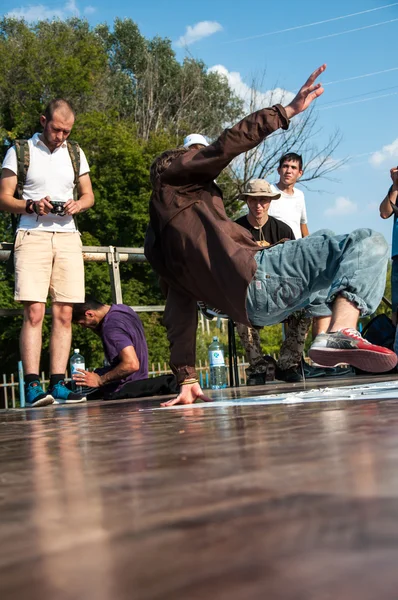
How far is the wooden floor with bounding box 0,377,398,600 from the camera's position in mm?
304

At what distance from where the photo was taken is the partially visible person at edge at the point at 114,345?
4.98 metres

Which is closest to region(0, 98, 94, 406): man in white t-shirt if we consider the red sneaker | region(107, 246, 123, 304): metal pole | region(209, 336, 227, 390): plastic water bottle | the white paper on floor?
region(107, 246, 123, 304): metal pole

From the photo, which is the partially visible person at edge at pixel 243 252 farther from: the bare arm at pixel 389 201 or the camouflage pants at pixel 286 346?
the camouflage pants at pixel 286 346

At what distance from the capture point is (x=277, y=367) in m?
5.69

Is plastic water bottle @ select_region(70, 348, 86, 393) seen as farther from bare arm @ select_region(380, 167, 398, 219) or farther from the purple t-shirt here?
bare arm @ select_region(380, 167, 398, 219)

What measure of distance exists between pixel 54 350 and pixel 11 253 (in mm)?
754

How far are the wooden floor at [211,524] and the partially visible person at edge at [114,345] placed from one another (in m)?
4.11

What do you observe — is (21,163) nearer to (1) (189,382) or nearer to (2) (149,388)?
(2) (149,388)

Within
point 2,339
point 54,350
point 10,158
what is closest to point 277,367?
point 54,350

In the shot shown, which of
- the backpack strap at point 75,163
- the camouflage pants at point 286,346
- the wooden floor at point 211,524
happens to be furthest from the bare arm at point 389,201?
the wooden floor at point 211,524

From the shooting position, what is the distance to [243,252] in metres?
2.85

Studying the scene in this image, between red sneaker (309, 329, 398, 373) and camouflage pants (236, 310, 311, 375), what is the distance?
312cm

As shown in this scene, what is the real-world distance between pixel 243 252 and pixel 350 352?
0.61 metres

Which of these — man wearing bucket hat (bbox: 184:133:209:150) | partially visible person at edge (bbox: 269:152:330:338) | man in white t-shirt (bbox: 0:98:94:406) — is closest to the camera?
man wearing bucket hat (bbox: 184:133:209:150)
